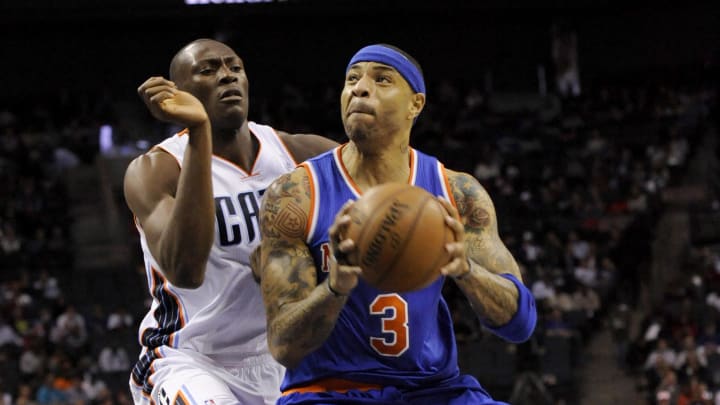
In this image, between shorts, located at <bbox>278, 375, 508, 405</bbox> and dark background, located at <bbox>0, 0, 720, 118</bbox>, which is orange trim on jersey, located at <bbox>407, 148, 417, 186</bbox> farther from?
dark background, located at <bbox>0, 0, 720, 118</bbox>

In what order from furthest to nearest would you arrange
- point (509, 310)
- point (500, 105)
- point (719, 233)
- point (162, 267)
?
point (500, 105) → point (719, 233) → point (162, 267) → point (509, 310)

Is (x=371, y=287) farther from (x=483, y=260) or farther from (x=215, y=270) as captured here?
(x=215, y=270)

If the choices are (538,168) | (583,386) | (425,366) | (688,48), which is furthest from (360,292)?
(688,48)

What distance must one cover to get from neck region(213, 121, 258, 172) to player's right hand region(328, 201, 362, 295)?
169 centimetres

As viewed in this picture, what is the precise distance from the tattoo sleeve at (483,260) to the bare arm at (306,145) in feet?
3.86

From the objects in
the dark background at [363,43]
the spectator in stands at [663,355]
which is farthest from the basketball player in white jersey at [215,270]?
the dark background at [363,43]

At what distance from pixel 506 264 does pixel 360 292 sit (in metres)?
0.56

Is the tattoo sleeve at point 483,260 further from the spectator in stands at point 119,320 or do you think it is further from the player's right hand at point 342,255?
the spectator in stands at point 119,320

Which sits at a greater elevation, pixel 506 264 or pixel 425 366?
pixel 506 264

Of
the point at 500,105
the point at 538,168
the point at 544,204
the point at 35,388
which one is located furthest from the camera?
the point at 500,105

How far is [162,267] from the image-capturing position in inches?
168

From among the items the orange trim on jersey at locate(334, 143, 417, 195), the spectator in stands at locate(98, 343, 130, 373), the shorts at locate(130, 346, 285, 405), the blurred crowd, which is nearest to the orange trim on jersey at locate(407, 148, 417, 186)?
the orange trim on jersey at locate(334, 143, 417, 195)

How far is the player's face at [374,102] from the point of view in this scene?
150 inches

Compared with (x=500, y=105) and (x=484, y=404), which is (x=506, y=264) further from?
(x=500, y=105)
